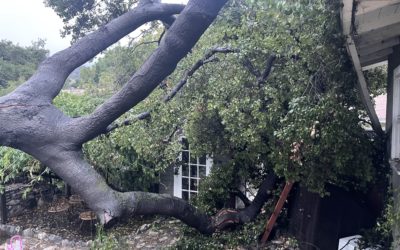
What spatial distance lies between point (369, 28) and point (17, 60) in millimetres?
29301

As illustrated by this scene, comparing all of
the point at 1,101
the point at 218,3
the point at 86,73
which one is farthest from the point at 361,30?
the point at 86,73

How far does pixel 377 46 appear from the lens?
5234mm

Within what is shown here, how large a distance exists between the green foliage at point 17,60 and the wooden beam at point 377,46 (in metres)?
23.3

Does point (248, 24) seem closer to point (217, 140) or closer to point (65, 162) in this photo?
point (217, 140)

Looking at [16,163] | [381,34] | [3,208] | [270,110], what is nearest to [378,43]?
[381,34]

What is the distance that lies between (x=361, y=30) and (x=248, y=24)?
2.54 m

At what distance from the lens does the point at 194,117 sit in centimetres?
664

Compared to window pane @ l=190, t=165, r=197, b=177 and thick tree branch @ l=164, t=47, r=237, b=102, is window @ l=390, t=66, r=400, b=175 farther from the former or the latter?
window pane @ l=190, t=165, r=197, b=177

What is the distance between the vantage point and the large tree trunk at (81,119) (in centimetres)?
414

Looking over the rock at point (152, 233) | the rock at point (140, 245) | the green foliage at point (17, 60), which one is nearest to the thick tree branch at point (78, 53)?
the rock at point (140, 245)

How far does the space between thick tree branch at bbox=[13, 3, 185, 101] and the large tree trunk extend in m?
0.01

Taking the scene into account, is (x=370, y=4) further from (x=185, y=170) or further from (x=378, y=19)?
(x=185, y=170)

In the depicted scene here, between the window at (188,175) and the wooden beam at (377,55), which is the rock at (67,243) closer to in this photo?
the window at (188,175)

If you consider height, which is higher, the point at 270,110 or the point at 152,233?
the point at 270,110
